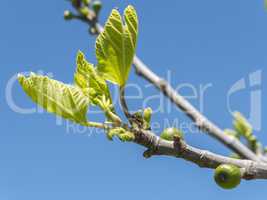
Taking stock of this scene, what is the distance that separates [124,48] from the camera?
5.92 ft

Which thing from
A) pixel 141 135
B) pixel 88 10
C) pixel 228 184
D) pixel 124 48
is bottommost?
pixel 228 184

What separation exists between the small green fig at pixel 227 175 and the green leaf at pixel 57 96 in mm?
522

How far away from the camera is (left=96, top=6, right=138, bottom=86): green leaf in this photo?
1795 millimetres

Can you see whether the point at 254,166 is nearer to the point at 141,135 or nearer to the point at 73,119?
the point at 141,135

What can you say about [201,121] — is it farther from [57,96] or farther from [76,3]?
[76,3]

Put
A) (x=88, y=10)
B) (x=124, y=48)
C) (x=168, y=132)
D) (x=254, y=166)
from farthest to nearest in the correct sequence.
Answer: (x=88, y=10) → (x=168, y=132) → (x=124, y=48) → (x=254, y=166)

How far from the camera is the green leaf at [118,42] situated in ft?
5.89

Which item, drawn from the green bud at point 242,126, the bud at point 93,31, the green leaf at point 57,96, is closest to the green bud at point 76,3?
the bud at point 93,31

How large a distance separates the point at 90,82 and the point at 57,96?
0.62 ft

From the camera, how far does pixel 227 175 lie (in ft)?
5.63

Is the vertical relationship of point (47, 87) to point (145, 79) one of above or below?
below

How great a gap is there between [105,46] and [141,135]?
350 mm

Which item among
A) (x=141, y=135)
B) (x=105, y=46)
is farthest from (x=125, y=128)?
(x=105, y=46)

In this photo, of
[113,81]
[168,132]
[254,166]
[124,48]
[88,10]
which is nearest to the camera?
[254,166]
